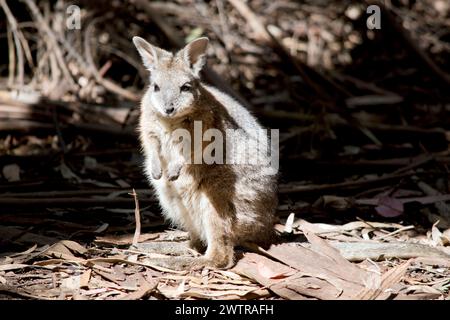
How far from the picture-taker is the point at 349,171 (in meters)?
6.05

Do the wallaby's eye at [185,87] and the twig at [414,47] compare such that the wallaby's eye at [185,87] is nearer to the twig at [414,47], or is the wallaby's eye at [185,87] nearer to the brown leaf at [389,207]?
the brown leaf at [389,207]

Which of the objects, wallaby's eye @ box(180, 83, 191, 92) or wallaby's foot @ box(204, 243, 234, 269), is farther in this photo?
wallaby's eye @ box(180, 83, 191, 92)

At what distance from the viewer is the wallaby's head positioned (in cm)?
427

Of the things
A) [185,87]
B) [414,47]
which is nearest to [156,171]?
[185,87]

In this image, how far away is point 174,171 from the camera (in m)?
4.33

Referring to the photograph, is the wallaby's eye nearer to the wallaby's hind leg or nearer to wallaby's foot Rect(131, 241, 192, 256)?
the wallaby's hind leg

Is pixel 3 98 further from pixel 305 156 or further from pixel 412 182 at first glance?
pixel 412 182

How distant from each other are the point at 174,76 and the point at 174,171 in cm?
63

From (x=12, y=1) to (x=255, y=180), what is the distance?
4.87 metres

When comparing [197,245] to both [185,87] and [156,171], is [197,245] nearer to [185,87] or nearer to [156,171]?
[156,171]

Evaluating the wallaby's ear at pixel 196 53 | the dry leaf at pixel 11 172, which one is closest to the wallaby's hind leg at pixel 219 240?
the wallaby's ear at pixel 196 53

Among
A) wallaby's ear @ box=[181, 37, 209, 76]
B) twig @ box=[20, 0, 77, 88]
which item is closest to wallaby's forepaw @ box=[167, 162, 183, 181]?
wallaby's ear @ box=[181, 37, 209, 76]

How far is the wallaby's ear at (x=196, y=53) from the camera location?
14.5 ft
